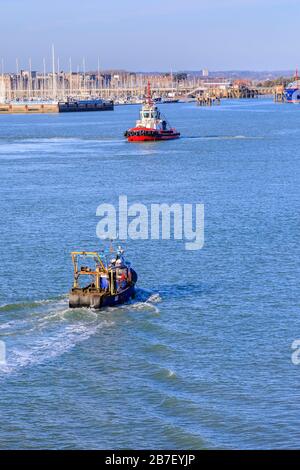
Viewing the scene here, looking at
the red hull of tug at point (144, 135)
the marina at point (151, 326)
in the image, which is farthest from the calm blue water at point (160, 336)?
the red hull of tug at point (144, 135)

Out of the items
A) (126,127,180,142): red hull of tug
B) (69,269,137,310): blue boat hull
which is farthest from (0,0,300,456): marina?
(126,127,180,142): red hull of tug

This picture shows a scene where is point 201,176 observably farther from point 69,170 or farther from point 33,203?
point 33,203

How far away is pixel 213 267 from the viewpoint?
1618 inches

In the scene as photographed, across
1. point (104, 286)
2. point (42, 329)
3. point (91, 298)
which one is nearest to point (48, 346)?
point (42, 329)

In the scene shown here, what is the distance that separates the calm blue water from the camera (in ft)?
81.2

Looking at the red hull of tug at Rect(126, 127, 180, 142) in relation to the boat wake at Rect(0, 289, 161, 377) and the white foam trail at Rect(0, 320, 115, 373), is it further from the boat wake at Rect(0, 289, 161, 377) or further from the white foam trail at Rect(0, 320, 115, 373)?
the white foam trail at Rect(0, 320, 115, 373)

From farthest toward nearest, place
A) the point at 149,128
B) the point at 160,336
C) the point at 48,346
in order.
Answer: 1. the point at 149,128
2. the point at 160,336
3. the point at 48,346

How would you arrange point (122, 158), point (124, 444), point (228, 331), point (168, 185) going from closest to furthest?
point (124, 444)
point (228, 331)
point (168, 185)
point (122, 158)

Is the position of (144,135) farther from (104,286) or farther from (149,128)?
(104,286)

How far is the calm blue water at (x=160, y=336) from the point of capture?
2475 centimetres

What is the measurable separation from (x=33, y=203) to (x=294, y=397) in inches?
1433

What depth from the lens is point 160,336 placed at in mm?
31188

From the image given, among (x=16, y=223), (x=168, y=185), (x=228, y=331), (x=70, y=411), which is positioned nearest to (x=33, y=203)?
(x=16, y=223)

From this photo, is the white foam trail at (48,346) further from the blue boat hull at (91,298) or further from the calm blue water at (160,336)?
the blue boat hull at (91,298)
